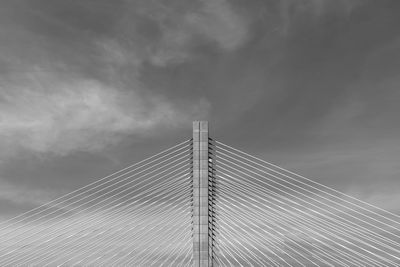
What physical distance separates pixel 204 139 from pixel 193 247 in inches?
256

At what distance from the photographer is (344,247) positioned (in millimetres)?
22688

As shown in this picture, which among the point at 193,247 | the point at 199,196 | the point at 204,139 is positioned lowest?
the point at 193,247

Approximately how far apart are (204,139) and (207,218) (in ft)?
15.8

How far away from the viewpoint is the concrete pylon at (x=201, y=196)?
2534 cm

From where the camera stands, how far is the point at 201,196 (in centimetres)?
2631

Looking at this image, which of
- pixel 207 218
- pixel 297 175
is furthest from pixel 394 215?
pixel 207 218

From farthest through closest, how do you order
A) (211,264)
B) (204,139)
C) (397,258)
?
(204,139)
(211,264)
(397,258)

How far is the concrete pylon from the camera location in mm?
25344

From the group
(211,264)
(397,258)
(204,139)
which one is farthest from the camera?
(204,139)

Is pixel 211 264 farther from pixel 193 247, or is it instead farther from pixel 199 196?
pixel 199 196

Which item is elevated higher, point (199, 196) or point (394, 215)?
point (199, 196)

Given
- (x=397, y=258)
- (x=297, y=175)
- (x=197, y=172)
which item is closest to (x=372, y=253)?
(x=397, y=258)

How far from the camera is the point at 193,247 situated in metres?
25.5

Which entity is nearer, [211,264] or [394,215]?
[394,215]
